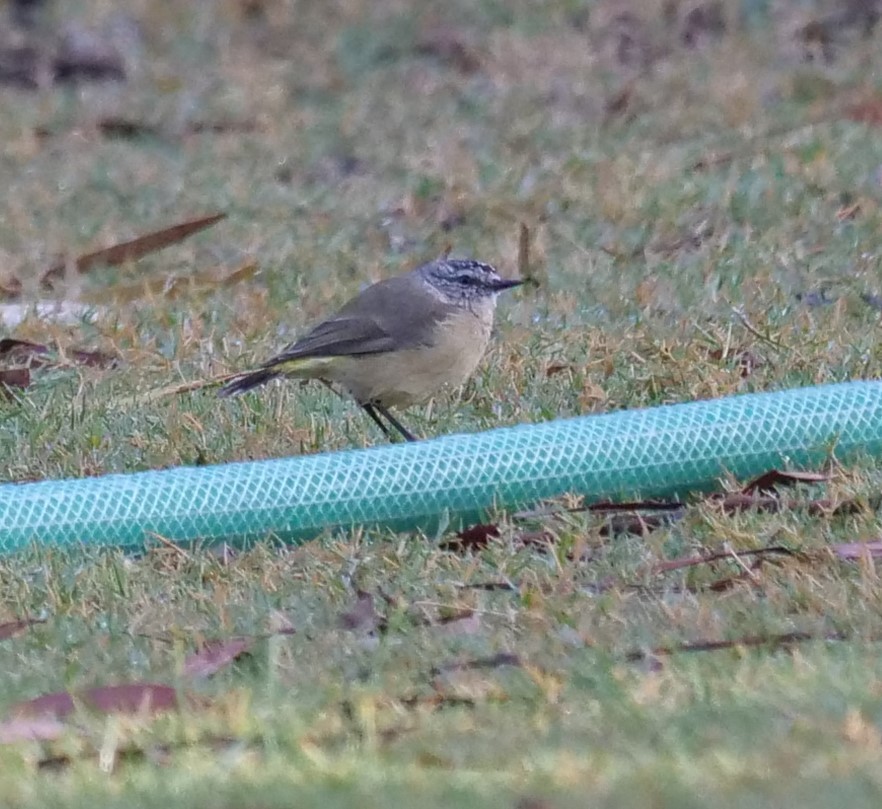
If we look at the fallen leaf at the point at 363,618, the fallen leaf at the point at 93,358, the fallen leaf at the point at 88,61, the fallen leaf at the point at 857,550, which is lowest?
the fallen leaf at the point at 88,61

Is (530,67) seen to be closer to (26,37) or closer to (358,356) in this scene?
(26,37)

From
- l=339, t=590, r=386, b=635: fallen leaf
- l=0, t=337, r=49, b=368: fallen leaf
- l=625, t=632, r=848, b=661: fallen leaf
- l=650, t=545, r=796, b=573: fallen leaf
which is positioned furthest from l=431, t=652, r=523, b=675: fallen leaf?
l=0, t=337, r=49, b=368: fallen leaf

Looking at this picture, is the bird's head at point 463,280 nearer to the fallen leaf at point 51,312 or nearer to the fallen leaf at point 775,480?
the fallen leaf at point 775,480

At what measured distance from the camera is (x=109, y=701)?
432cm

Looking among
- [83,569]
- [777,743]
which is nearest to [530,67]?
[83,569]

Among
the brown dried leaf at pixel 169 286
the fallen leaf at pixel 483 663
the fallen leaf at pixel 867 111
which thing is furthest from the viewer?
the fallen leaf at pixel 867 111

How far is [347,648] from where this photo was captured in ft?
15.5

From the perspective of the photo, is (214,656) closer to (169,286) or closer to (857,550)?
(857,550)

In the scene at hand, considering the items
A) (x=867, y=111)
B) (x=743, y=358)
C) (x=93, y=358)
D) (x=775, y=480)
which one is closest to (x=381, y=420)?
(x=743, y=358)

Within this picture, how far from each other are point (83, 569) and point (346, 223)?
4.41 metres

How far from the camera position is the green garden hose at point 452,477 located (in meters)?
5.71

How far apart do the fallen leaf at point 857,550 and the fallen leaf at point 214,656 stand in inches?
56.2

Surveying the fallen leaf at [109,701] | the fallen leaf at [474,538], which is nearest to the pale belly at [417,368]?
the fallen leaf at [474,538]

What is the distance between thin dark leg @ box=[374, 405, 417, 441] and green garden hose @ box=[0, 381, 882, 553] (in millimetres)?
567
